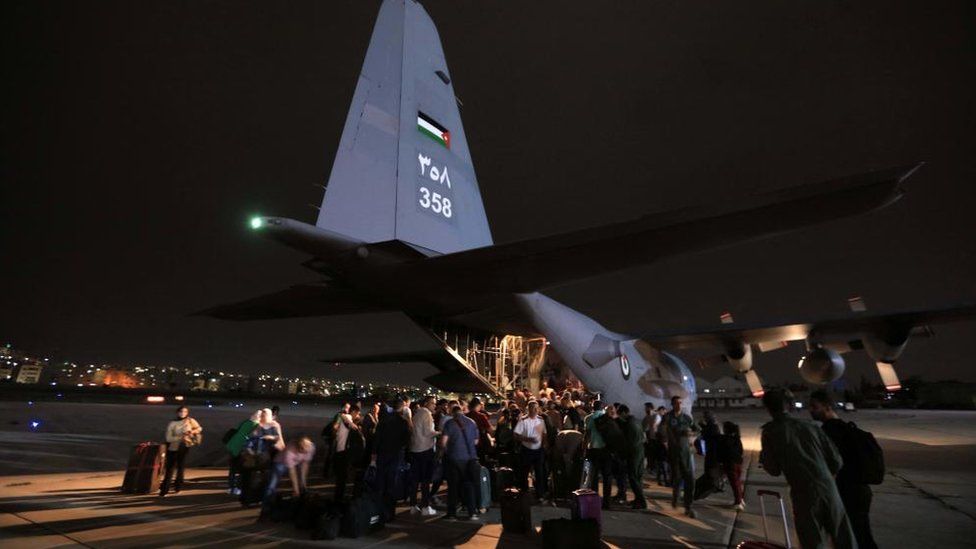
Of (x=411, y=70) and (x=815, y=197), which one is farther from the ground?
(x=411, y=70)

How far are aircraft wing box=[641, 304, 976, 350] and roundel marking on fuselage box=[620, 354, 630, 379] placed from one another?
1548 millimetres

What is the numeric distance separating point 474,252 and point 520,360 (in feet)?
31.9

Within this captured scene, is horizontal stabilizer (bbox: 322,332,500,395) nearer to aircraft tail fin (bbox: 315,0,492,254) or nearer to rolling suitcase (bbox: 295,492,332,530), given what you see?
aircraft tail fin (bbox: 315,0,492,254)

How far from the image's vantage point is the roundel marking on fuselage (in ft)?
47.5

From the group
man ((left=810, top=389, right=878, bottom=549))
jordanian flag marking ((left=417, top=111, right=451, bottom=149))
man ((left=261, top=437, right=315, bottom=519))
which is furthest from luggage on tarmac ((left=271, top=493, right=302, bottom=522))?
jordanian flag marking ((left=417, top=111, right=451, bottom=149))

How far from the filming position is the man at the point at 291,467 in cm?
575

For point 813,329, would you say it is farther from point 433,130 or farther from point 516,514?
point 516,514

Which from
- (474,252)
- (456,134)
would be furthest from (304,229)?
(456,134)

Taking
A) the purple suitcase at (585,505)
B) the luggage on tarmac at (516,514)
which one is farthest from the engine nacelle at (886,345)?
the luggage on tarmac at (516,514)

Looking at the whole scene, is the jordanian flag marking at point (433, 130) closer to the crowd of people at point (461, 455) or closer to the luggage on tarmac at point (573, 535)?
the crowd of people at point (461, 455)

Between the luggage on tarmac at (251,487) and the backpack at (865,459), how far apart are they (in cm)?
679

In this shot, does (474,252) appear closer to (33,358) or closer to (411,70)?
(411,70)

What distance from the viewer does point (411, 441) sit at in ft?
21.6

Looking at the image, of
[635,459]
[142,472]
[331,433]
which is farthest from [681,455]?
[142,472]
